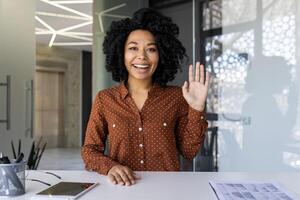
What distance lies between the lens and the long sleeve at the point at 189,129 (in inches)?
55.7

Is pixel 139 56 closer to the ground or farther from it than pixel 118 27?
closer to the ground

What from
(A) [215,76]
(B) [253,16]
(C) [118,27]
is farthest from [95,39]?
(C) [118,27]

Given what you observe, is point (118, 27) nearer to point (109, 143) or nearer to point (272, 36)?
point (109, 143)

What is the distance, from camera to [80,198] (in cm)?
98

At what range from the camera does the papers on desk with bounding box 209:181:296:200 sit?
0.99m

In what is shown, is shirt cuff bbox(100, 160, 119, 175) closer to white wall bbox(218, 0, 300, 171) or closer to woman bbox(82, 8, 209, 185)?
woman bbox(82, 8, 209, 185)

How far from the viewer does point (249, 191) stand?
1.05 meters

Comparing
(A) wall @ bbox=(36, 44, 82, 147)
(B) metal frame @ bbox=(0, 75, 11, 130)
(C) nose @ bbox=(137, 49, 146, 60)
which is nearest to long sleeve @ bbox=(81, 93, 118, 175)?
(C) nose @ bbox=(137, 49, 146, 60)

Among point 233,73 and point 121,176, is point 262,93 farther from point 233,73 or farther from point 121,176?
point 121,176

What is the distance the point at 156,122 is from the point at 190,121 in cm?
13

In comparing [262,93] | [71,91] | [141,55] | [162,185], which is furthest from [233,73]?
[71,91]

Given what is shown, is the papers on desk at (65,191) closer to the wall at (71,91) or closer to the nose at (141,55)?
the nose at (141,55)

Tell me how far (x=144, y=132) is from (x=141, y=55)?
290 mm

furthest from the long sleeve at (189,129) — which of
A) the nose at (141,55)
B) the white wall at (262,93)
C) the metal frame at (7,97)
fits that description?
the metal frame at (7,97)
